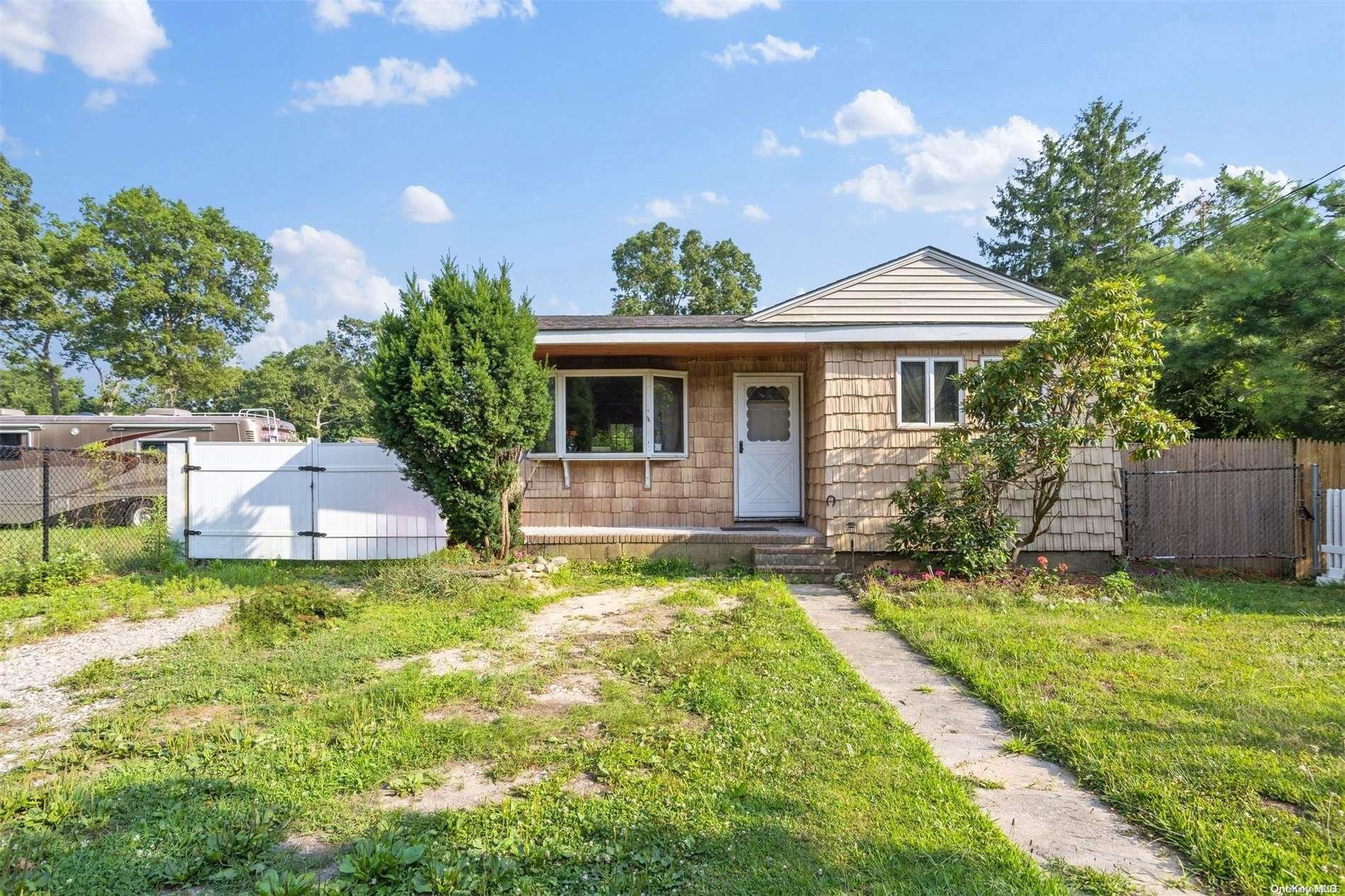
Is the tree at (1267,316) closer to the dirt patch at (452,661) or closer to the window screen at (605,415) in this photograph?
the window screen at (605,415)

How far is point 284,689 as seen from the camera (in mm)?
3549

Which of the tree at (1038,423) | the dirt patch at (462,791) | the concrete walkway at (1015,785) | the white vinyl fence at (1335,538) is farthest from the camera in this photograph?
the white vinyl fence at (1335,538)

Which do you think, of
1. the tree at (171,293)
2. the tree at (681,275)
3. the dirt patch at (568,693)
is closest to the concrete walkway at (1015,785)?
the dirt patch at (568,693)

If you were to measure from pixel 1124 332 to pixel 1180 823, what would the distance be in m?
5.23

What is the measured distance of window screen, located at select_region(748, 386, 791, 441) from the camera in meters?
8.38

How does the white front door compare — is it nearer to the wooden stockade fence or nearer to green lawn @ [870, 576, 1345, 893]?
green lawn @ [870, 576, 1345, 893]

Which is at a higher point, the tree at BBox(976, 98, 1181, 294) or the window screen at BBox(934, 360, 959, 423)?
the tree at BBox(976, 98, 1181, 294)

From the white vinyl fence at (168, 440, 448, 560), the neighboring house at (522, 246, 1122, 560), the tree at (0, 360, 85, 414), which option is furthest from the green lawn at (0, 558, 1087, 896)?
the tree at (0, 360, 85, 414)

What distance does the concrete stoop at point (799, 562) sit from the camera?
23.1 feet

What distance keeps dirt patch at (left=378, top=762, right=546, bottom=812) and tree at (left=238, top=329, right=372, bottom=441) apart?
3527 cm

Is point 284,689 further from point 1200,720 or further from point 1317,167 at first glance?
point 1317,167

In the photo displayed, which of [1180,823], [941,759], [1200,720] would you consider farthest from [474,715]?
[1200,720]

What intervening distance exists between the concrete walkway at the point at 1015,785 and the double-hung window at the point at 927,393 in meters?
3.58

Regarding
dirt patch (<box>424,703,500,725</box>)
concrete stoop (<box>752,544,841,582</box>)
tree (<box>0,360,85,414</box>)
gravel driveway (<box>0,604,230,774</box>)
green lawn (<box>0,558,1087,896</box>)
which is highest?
tree (<box>0,360,85,414</box>)
